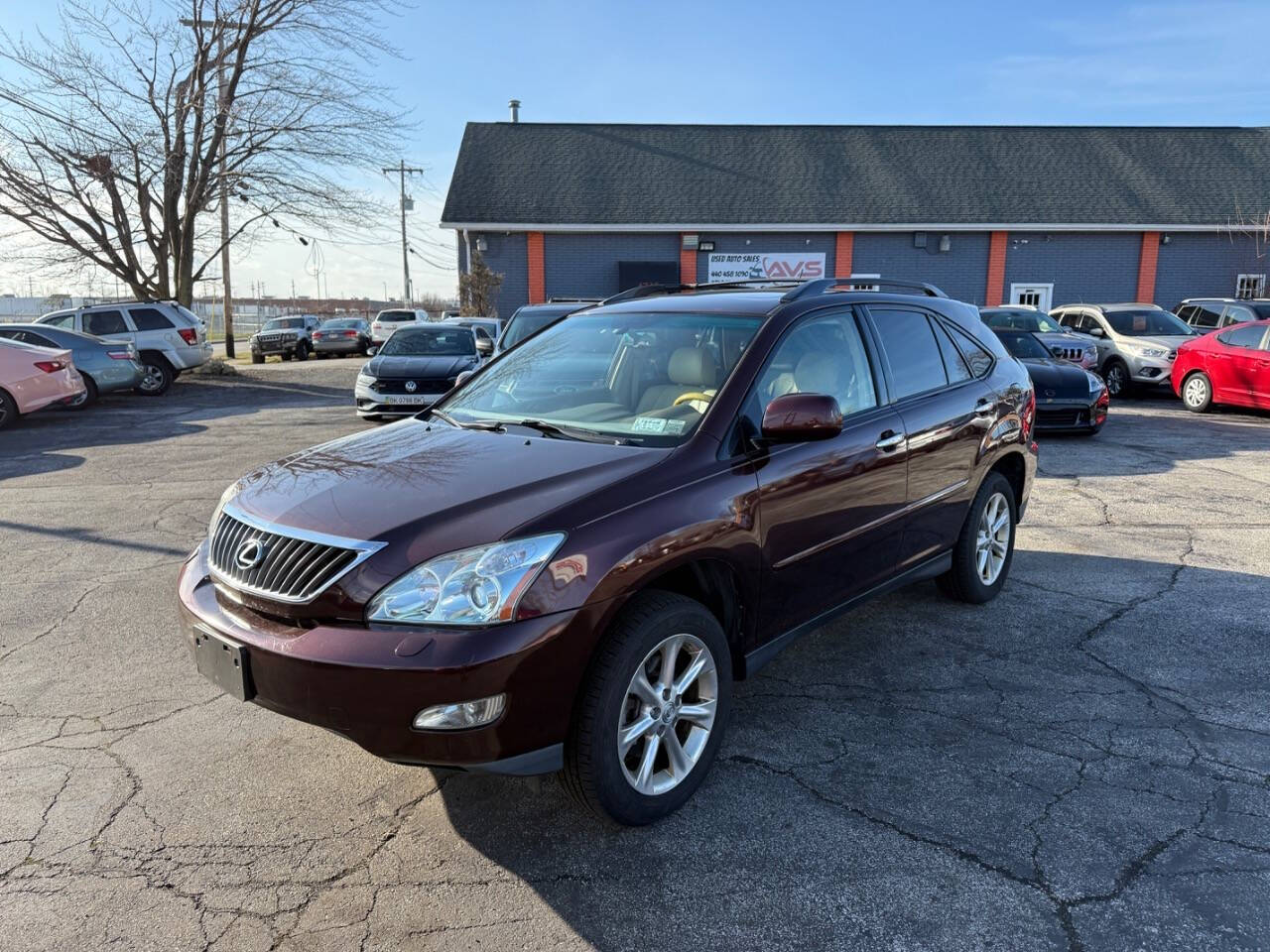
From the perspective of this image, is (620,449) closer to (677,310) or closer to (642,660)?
(642,660)

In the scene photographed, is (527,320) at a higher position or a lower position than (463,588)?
higher

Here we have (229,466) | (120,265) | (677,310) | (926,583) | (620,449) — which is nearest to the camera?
(620,449)

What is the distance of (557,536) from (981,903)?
1.62 metres

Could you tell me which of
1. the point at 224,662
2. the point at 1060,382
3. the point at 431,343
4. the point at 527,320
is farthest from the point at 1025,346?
the point at 224,662

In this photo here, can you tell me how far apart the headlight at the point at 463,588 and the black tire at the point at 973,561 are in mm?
3011

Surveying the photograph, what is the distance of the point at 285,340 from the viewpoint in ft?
97.3

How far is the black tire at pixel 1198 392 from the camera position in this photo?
42.5ft

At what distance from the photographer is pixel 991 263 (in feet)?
82.8

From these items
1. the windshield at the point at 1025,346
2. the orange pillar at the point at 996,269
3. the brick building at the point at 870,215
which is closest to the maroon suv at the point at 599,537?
the windshield at the point at 1025,346

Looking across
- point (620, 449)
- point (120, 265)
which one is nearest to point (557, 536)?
point (620, 449)

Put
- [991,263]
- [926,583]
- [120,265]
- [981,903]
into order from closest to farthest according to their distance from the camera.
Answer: [981,903], [926,583], [120,265], [991,263]

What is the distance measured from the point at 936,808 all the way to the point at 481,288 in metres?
22.6

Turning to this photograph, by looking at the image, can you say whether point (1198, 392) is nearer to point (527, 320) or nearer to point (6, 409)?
point (527, 320)

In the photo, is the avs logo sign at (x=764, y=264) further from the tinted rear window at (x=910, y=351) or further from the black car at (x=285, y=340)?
the tinted rear window at (x=910, y=351)
